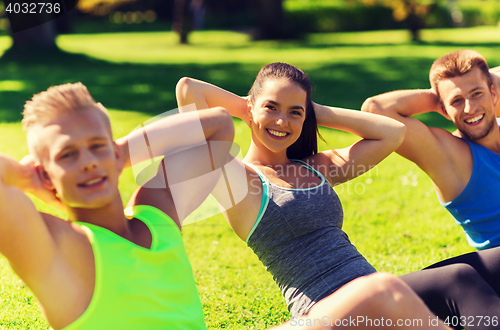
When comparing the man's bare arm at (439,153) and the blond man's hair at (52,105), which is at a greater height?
the blond man's hair at (52,105)

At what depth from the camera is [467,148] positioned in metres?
3.38

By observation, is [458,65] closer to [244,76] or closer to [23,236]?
[23,236]

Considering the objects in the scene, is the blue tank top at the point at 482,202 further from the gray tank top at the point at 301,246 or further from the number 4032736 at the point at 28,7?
the number 4032736 at the point at 28,7

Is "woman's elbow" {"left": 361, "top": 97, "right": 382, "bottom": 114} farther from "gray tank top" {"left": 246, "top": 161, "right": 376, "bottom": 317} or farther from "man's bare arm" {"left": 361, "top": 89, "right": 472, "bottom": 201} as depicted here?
"gray tank top" {"left": 246, "top": 161, "right": 376, "bottom": 317}

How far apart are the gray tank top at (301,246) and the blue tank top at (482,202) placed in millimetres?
964

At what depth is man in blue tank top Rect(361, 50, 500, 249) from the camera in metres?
3.27

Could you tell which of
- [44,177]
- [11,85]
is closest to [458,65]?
[44,177]

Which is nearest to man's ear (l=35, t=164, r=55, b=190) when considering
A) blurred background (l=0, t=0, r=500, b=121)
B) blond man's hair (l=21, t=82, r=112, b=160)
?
blond man's hair (l=21, t=82, r=112, b=160)

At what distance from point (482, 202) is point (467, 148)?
375mm

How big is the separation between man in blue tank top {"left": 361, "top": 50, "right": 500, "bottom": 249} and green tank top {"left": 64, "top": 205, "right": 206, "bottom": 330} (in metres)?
1.90

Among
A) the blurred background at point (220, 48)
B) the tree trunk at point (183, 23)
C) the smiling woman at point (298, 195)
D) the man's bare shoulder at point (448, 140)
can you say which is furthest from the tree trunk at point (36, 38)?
the man's bare shoulder at point (448, 140)

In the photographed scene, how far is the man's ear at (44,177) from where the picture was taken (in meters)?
2.04

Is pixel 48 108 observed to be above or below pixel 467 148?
above

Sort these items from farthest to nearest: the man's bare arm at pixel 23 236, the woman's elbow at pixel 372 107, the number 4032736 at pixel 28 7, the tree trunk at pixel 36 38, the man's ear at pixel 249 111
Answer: the tree trunk at pixel 36 38
the number 4032736 at pixel 28 7
the woman's elbow at pixel 372 107
the man's ear at pixel 249 111
the man's bare arm at pixel 23 236
